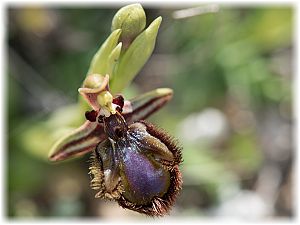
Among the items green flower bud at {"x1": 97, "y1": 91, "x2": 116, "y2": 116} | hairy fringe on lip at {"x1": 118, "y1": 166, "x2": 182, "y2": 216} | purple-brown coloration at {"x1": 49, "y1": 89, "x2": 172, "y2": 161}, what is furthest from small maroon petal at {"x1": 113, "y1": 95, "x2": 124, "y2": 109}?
hairy fringe on lip at {"x1": 118, "y1": 166, "x2": 182, "y2": 216}

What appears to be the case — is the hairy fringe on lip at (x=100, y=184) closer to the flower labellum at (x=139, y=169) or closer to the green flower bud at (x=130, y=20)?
the flower labellum at (x=139, y=169)

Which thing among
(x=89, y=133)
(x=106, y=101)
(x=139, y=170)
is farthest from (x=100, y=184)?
(x=89, y=133)

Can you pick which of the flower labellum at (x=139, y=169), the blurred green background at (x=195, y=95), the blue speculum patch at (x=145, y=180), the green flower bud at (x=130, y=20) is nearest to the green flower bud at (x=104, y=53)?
the green flower bud at (x=130, y=20)

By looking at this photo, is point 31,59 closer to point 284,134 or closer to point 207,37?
point 207,37

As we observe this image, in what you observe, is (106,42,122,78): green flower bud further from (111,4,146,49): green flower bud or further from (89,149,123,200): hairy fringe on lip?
(89,149,123,200): hairy fringe on lip

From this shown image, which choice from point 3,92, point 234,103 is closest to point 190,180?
point 234,103

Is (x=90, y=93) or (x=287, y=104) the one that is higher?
(x=287, y=104)
